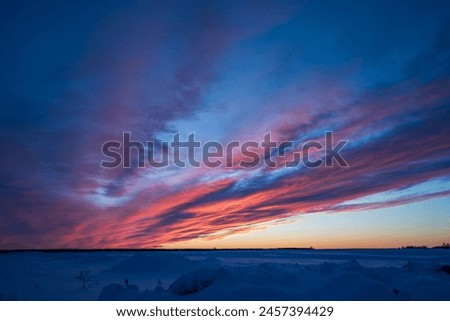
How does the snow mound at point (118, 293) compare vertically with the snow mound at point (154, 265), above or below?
above

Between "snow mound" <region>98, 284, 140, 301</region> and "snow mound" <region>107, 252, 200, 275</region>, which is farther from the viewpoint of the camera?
"snow mound" <region>107, 252, 200, 275</region>

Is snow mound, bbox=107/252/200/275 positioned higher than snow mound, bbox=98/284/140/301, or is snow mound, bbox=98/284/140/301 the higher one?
snow mound, bbox=98/284/140/301

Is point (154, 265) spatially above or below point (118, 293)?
below

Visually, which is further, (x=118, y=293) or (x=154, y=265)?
(x=154, y=265)

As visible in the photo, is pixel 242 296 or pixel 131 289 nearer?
pixel 242 296

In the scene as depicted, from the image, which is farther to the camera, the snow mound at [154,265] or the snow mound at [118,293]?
the snow mound at [154,265]
